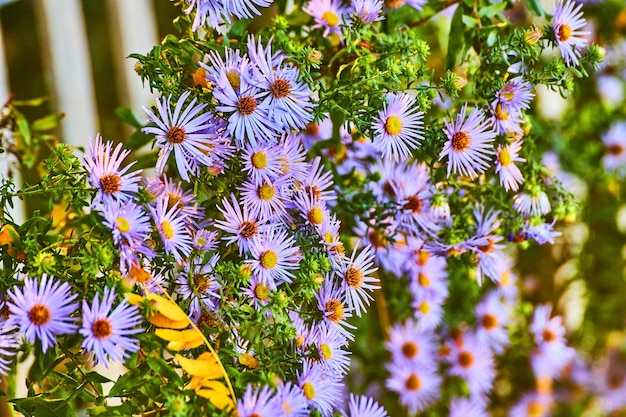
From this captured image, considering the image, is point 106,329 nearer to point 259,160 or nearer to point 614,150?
point 259,160

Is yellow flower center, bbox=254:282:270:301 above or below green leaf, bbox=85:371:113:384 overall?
above

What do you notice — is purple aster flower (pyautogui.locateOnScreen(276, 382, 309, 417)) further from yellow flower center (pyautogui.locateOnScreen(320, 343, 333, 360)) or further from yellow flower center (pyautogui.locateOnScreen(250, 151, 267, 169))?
yellow flower center (pyautogui.locateOnScreen(250, 151, 267, 169))

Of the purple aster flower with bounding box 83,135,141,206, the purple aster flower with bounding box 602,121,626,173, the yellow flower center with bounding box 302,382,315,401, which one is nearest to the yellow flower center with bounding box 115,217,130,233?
the purple aster flower with bounding box 83,135,141,206

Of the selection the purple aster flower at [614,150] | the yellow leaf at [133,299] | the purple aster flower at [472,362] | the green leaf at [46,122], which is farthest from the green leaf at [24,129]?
the purple aster flower at [614,150]

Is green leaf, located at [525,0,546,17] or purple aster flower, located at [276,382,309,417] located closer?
purple aster flower, located at [276,382,309,417]

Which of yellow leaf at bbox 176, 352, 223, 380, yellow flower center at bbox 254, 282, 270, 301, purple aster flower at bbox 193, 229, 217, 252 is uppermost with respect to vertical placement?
purple aster flower at bbox 193, 229, 217, 252

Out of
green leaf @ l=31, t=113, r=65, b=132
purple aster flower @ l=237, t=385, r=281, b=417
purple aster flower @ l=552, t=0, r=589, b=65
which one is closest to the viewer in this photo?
purple aster flower @ l=237, t=385, r=281, b=417

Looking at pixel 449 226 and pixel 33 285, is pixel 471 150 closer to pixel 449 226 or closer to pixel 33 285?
pixel 449 226
